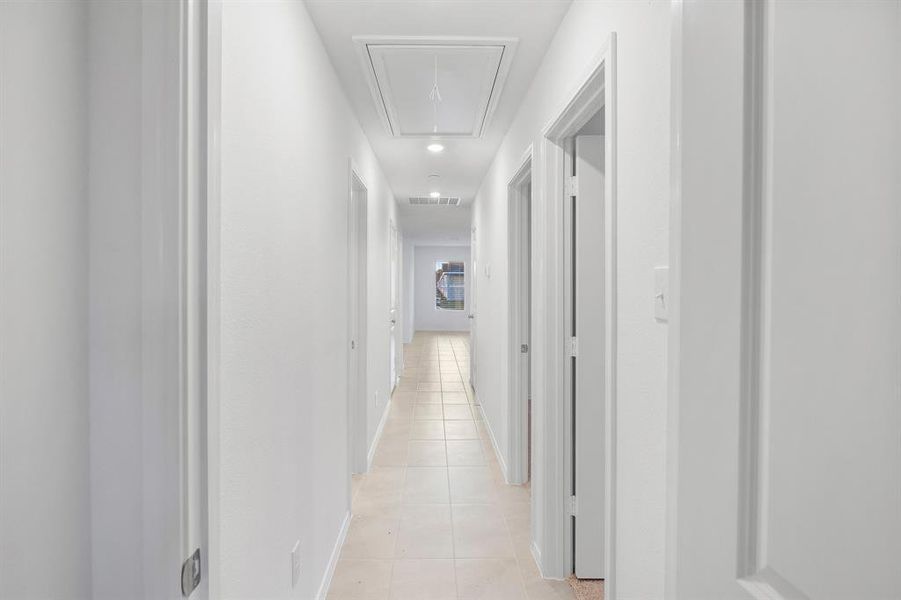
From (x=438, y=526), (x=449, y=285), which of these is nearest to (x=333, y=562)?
(x=438, y=526)

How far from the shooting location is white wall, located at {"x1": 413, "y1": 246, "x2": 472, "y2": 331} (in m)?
13.1

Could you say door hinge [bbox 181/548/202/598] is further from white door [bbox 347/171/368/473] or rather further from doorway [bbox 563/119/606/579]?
white door [bbox 347/171/368/473]

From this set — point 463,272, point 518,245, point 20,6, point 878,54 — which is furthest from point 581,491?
point 463,272

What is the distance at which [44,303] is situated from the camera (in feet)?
2.26

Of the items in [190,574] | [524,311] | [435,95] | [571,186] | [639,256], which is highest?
[435,95]

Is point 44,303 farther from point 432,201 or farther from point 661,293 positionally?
point 432,201

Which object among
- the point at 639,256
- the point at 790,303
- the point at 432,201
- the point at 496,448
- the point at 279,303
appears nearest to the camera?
the point at 790,303

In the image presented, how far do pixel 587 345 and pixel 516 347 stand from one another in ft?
3.42

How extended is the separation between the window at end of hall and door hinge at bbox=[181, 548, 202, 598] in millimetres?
12431

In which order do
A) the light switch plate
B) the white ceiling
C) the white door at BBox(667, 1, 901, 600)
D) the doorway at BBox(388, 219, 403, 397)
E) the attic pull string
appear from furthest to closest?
the doorway at BBox(388, 219, 403, 397)
the attic pull string
the white ceiling
the light switch plate
the white door at BBox(667, 1, 901, 600)

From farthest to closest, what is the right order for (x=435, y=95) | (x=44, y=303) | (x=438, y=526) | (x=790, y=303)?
1. (x=438, y=526)
2. (x=435, y=95)
3. (x=44, y=303)
4. (x=790, y=303)

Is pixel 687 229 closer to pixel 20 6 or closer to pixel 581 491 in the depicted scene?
pixel 20 6

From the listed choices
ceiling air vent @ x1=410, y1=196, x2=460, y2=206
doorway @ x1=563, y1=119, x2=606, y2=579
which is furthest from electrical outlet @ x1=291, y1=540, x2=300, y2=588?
ceiling air vent @ x1=410, y1=196, x2=460, y2=206

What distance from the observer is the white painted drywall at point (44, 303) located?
2.09 ft
